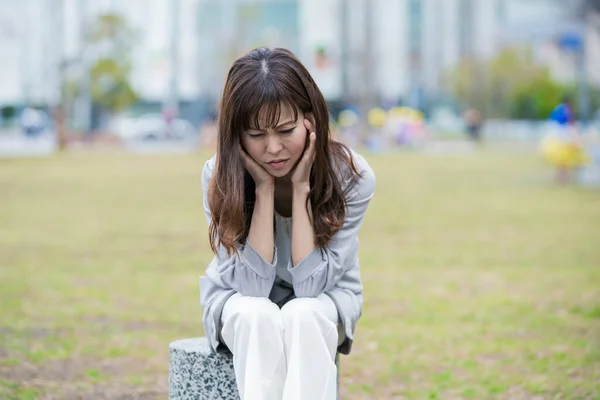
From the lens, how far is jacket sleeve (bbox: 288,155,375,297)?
347 cm

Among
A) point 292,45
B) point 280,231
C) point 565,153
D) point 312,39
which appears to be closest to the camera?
point 280,231

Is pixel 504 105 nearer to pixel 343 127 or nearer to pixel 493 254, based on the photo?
pixel 343 127

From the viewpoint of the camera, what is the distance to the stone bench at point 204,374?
11.6 ft

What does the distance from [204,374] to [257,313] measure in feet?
1.30

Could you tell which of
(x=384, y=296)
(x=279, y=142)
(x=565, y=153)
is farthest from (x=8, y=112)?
(x=279, y=142)

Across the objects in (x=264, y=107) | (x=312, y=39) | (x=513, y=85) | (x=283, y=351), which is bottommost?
(x=513, y=85)

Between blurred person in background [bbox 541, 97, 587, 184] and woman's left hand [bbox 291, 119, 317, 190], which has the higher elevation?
woman's left hand [bbox 291, 119, 317, 190]

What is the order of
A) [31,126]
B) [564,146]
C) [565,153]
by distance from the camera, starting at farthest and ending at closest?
[31,126]
[564,146]
[565,153]

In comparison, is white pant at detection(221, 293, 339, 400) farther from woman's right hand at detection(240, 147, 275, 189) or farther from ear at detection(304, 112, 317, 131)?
ear at detection(304, 112, 317, 131)

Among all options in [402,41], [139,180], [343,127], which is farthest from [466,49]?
[139,180]

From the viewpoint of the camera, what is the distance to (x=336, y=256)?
11.7 feet

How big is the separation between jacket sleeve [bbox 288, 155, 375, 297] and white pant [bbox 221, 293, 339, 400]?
140 mm

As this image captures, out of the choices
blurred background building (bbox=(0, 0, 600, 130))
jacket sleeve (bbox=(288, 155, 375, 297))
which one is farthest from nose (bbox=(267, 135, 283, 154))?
blurred background building (bbox=(0, 0, 600, 130))

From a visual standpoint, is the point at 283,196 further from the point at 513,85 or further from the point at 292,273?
the point at 513,85
